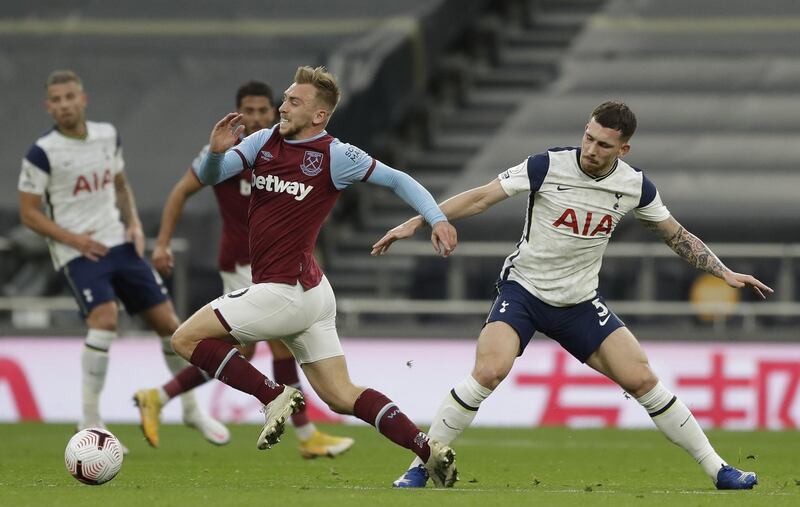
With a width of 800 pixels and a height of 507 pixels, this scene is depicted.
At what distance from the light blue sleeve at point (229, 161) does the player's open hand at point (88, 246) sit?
2890 mm

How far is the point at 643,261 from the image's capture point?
51.2 ft

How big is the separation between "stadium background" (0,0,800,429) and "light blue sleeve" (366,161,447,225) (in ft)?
22.4

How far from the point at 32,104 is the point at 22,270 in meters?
3.61

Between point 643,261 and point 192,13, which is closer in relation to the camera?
point 643,261

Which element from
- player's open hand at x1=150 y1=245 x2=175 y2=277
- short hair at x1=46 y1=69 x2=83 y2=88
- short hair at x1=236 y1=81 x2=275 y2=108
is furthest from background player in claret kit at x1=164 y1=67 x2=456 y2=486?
short hair at x1=46 y1=69 x2=83 y2=88

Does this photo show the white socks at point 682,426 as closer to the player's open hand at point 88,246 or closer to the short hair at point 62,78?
the player's open hand at point 88,246

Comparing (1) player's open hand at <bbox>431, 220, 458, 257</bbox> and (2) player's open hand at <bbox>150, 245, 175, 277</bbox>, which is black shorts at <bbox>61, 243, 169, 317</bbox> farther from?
(1) player's open hand at <bbox>431, 220, 458, 257</bbox>

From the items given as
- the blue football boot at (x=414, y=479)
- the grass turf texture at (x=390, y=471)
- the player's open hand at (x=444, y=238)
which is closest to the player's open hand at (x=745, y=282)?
the grass turf texture at (x=390, y=471)

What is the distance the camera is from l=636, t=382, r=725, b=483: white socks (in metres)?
7.91

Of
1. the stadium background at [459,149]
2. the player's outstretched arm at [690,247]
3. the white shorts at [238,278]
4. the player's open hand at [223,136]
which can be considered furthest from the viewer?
the stadium background at [459,149]

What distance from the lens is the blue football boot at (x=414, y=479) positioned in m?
7.74

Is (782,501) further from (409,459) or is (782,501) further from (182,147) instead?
(182,147)

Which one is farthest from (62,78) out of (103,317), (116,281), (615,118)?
(615,118)

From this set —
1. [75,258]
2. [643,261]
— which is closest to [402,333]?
[643,261]
